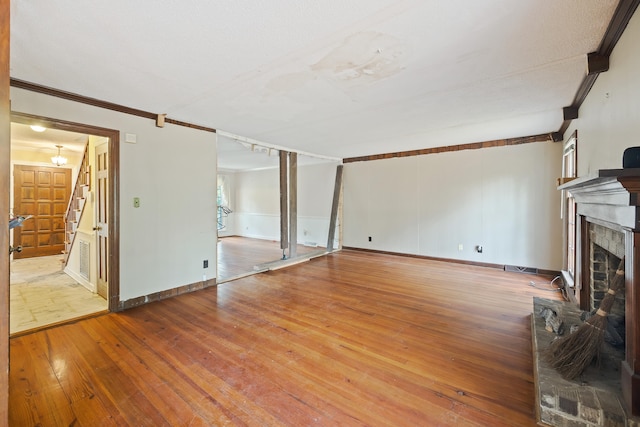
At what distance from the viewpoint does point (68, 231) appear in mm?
4992

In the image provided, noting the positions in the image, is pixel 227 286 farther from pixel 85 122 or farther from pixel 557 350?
pixel 557 350

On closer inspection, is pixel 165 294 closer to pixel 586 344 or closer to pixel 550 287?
pixel 586 344

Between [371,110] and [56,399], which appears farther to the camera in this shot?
[371,110]

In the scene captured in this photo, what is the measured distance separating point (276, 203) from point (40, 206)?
17.8 ft

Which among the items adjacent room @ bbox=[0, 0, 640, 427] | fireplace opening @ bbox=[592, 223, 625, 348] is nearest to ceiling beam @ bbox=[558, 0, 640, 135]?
adjacent room @ bbox=[0, 0, 640, 427]

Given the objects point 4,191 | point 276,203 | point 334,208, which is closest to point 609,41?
point 4,191

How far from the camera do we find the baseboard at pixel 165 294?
3.25 meters

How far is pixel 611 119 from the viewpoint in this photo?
2.02 meters

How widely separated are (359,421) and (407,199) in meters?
5.11

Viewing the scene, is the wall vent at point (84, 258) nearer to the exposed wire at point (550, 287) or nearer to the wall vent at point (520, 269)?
the exposed wire at point (550, 287)

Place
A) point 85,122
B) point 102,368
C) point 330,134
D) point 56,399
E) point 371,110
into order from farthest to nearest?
point 330,134, point 371,110, point 85,122, point 102,368, point 56,399

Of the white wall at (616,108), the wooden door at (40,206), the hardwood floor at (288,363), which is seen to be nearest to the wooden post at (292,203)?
the hardwood floor at (288,363)

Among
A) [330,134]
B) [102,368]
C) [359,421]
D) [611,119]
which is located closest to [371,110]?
[330,134]

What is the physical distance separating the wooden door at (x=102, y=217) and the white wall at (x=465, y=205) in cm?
505
